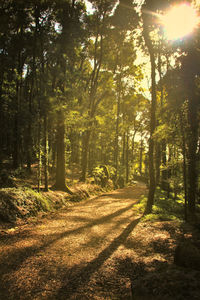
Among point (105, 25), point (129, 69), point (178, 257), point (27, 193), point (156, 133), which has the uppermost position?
point (105, 25)

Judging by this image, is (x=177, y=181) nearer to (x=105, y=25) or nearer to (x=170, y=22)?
(x=170, y=22)

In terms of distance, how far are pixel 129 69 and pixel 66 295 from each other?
21.8 meters

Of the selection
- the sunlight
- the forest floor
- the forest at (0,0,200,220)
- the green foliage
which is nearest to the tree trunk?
the forest at (0,0,200,220)

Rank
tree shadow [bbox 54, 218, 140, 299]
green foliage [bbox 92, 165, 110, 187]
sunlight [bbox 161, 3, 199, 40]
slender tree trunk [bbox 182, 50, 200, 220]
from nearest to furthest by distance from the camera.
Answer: tree shadow [bbox 54, 218, 140, 299] < slender tree trunk [bbox 182, 50, 200, 220] < sunlight [bbox 161, 3, 199, 40] < green foliage [bbox 92, 165, 110, 187]

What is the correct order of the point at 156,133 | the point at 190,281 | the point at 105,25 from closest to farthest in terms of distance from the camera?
1. the point at 190,281
2. the point at 156,133
3. the point at 105,25

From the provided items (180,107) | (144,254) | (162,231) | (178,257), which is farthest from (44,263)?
(180,107)

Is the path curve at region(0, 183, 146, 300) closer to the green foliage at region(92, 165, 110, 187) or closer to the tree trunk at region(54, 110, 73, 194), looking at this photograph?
the tree trunk at region(54, 110, 73, 194)

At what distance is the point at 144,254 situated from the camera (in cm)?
559

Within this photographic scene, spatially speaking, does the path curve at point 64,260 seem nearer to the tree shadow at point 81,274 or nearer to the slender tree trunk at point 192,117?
the tree shadow at point 81,274

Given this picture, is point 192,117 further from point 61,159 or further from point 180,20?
point 61,159

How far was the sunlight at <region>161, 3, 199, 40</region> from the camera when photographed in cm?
1052

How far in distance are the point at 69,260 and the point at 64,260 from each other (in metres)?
0.13

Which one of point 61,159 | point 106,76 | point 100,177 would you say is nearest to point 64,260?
point 61,159

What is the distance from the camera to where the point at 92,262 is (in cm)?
514
